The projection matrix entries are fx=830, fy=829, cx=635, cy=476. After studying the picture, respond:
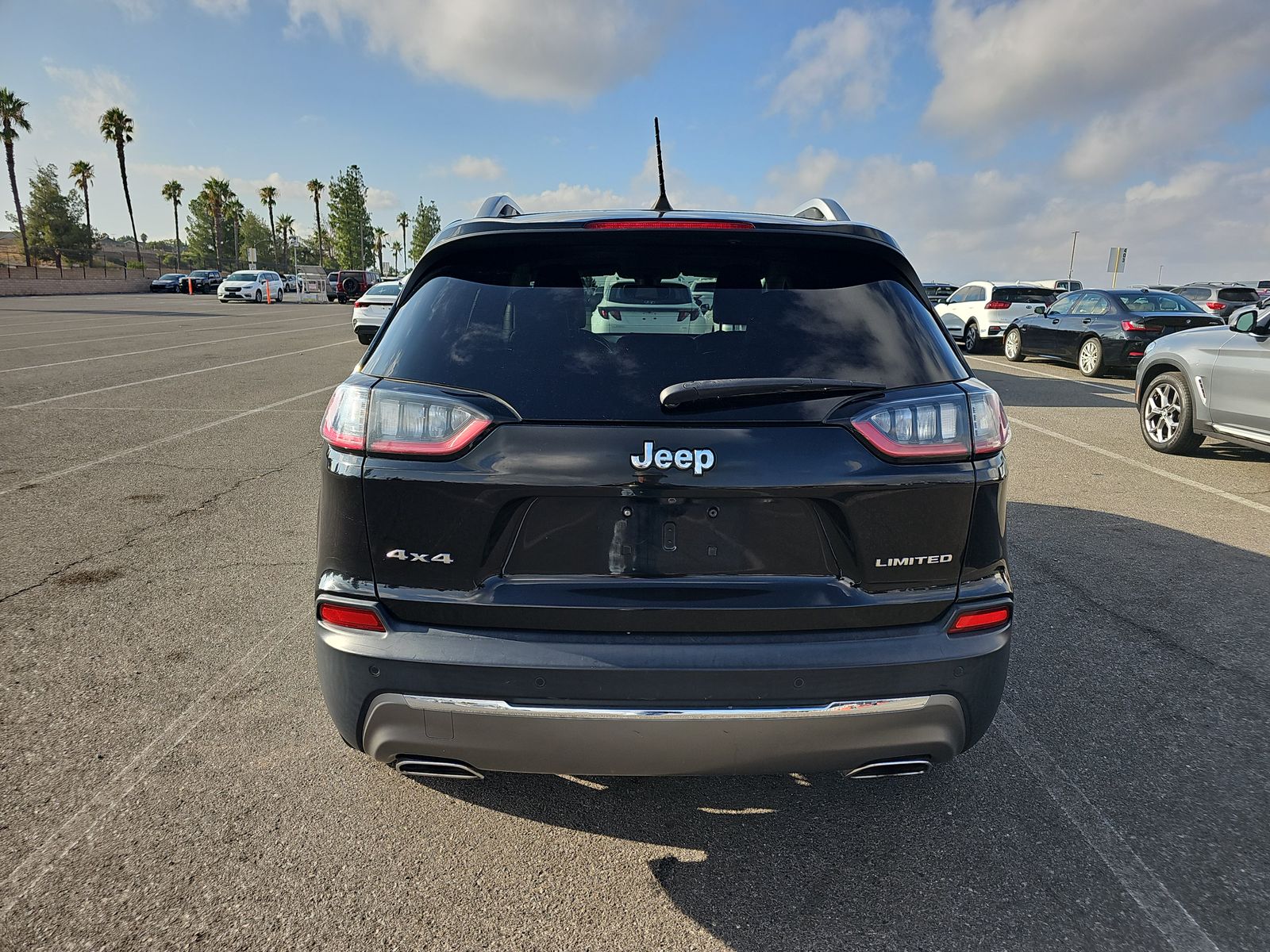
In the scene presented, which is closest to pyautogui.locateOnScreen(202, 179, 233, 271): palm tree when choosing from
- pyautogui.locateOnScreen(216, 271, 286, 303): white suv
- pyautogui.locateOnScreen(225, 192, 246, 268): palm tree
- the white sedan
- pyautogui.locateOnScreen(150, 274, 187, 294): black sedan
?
pyautogui.locateOnScreen(225, 192, 246, 268): palm tree

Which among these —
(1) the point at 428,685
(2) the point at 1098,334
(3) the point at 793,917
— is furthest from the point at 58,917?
(2) the point at 1098,334

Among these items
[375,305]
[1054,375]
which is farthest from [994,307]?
[375,305]

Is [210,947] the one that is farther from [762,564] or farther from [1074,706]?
[1074,706]

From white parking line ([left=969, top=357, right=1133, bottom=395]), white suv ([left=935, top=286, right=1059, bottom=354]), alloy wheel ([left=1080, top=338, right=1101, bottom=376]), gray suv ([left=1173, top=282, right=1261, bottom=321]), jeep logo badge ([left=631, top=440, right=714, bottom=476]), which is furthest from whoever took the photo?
gray suv ([left=1173, top=282, right=1261, bottom=321])

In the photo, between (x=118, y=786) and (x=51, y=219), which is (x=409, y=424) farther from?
(x=51, y=219)

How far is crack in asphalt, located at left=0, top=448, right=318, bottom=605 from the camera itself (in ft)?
14.8

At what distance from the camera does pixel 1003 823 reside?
261 cm

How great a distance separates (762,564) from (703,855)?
971 millimetres

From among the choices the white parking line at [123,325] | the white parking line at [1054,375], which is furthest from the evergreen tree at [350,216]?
the white parking line at [1054,375]

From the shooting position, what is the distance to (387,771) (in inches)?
113

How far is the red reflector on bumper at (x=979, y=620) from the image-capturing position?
2217 mm

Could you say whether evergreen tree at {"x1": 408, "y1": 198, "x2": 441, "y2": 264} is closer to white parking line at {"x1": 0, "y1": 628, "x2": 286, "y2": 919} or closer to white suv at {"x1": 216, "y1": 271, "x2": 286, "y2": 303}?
white suv at {"x1": 216, "y1": 271, "x2": 286, "y2": 303}

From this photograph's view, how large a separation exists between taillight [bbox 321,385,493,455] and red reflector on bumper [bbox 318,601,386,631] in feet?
1.40

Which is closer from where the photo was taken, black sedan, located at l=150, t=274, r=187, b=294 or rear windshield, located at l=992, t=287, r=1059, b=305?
rear windshield, located at l=992, t=287, r=1059, b=305
